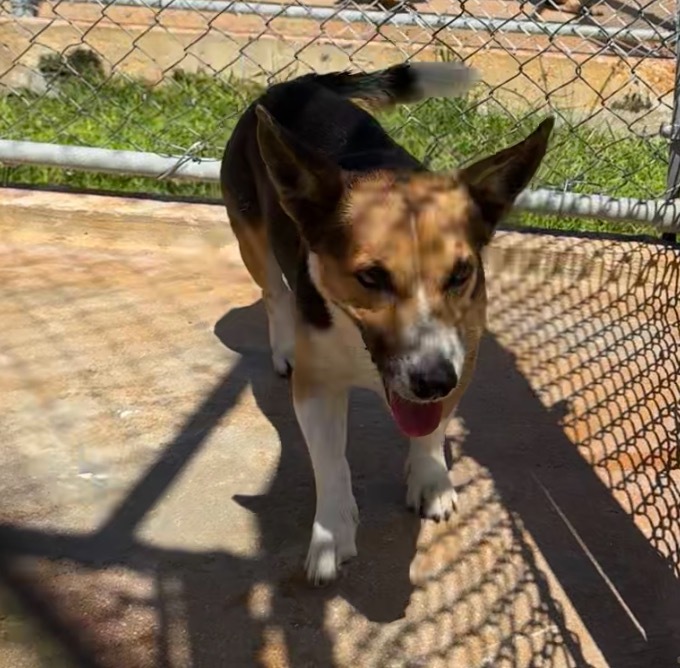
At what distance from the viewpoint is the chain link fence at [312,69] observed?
14.9 feet

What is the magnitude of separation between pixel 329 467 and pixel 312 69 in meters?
3.25

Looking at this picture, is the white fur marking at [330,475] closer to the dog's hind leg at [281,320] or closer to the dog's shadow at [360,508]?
the dog's shadow at [360,508]

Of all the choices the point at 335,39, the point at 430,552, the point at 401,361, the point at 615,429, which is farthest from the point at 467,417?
the point at 335,39

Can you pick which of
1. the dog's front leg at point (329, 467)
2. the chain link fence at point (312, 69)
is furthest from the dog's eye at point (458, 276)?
the chain link fence at point (312, 69)

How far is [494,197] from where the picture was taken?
2430 millimetres

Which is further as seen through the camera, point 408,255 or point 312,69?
point 312,69

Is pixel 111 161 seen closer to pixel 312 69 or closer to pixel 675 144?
pixel 312 69

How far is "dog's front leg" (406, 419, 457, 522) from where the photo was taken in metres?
2.79

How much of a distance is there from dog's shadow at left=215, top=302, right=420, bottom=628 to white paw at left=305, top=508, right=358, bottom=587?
27 mm

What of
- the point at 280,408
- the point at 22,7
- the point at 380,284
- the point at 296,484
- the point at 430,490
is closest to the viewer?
the point at 380,284

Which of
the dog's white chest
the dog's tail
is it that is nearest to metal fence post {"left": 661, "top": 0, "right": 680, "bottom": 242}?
the dog's tail

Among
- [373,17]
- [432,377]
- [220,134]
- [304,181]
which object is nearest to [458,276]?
[432,377]

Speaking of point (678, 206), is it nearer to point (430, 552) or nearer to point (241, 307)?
point (241, 307)

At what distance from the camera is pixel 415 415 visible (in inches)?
92.7
